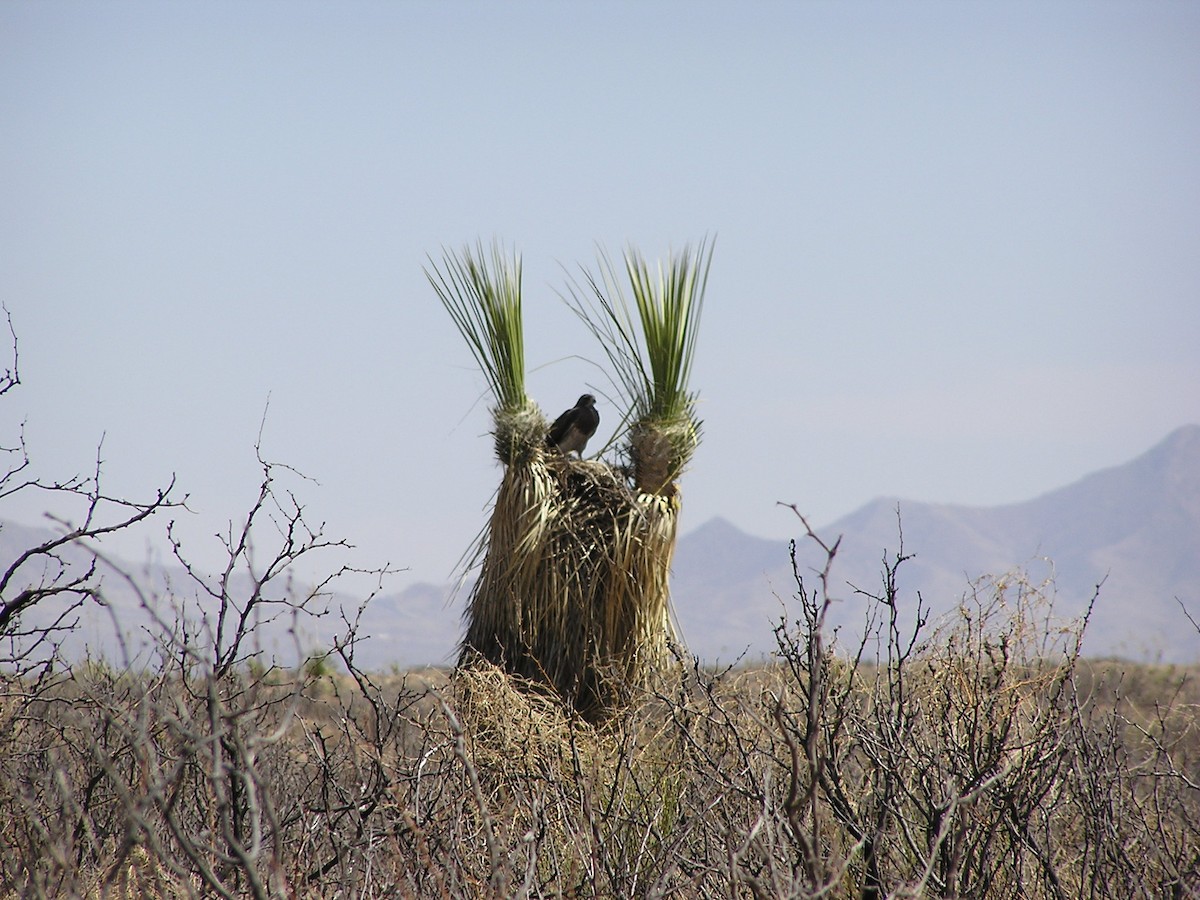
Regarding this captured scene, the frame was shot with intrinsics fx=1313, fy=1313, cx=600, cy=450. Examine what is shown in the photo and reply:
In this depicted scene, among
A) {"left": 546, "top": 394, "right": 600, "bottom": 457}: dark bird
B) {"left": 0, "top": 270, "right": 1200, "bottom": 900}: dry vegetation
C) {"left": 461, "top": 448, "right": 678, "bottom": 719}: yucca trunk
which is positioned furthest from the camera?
{"left": 546, "top": 394, "right": 600, "bottom": 457}: dark bird

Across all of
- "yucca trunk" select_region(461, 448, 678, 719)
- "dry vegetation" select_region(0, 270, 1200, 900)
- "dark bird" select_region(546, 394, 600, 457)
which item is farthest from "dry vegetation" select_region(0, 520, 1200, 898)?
"dark bird" select_region(546, 394, 600, 457)

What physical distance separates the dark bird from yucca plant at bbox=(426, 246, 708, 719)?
0.07m

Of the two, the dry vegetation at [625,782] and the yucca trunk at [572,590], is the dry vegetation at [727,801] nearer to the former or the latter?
the dry vegetation at [625,782]

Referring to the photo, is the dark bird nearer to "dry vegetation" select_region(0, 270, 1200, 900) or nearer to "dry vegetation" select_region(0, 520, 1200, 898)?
"dry vegetation" select_region(0, 270, 1200, 900)

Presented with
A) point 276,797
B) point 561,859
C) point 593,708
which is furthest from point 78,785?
point 593,708

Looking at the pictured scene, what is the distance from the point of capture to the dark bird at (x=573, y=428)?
7.48 metres

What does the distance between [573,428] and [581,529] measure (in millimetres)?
594

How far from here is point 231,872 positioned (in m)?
4.09

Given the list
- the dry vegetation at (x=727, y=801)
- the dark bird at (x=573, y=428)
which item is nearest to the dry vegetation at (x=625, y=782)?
the dry vegetation at (x=727, y=801)

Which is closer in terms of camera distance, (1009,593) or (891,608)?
(891,608)

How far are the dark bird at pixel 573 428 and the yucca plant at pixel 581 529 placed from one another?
0.22 feet

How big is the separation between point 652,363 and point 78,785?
3693 mm

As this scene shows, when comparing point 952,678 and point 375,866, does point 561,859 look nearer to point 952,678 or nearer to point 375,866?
point 375,866

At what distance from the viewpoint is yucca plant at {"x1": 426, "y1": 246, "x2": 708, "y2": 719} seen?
715 centimetres
